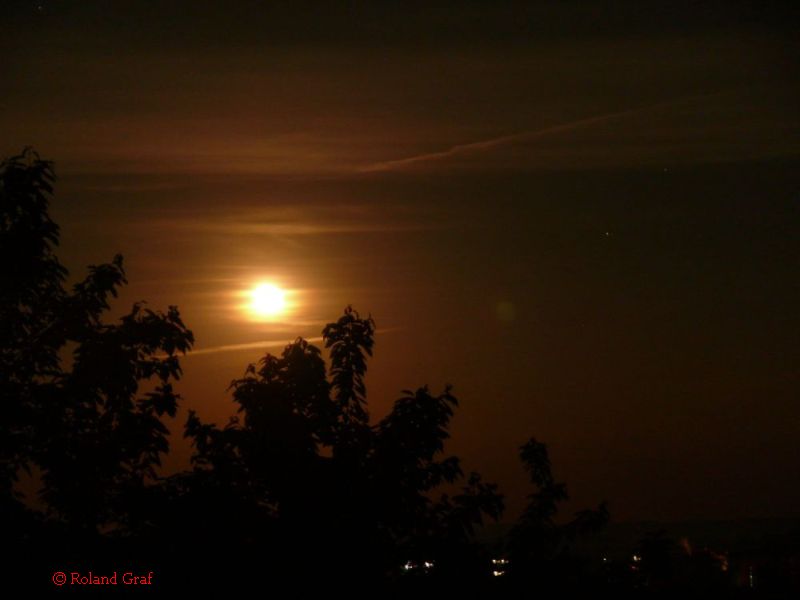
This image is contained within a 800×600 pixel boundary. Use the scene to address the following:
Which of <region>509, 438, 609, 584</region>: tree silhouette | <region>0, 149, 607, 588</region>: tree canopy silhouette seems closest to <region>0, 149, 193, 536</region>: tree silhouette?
<region>0, 149, 607, 588</region>: tree canopy silhouette

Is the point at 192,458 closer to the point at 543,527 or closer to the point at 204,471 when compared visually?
the point at 204,471

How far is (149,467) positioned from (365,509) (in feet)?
9.43

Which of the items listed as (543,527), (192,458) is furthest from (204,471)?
(543,527)

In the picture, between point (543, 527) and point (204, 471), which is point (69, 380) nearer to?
point (204, 471)

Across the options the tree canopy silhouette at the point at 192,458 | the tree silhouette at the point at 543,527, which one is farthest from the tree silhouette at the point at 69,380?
the tree silhouette at the point at 543,527

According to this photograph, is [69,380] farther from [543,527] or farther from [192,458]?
[543,527]

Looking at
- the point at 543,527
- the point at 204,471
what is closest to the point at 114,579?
the point at 204,471

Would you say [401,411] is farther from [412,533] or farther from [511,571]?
[511,571]

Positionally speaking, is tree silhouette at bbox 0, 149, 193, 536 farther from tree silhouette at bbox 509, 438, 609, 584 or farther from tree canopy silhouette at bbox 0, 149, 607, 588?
tree silhouette at bbox 509, 438, 609, 584

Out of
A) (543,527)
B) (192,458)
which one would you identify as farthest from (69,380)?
(543,527)

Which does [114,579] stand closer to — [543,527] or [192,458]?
[192,458]

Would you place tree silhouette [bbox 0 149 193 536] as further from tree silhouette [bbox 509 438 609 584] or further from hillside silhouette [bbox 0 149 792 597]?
tree silhouette [bbox 509 438 609 584]

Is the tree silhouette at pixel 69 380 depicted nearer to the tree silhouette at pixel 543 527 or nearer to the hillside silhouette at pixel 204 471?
the hillside silhouette at pixel 204 471

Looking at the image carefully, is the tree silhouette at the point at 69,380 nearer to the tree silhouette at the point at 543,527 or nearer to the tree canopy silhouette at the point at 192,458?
the tree canopy silhouette at the point at 192,458
